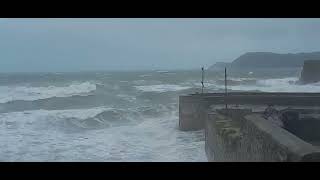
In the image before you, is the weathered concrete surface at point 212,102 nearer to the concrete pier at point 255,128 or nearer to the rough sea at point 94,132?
the concrete pier at point 255,128

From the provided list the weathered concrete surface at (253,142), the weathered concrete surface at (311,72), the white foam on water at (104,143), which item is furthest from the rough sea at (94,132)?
the weathered concrete surface at (311,72)

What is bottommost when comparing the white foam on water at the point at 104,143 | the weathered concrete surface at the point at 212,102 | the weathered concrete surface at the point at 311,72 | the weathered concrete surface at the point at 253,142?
the weathered concrete surface at the point at 311,72

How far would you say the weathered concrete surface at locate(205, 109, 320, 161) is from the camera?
15.5 feet

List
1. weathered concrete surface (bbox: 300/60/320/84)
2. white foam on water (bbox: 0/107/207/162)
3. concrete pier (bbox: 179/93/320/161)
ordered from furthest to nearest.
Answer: weathered concrete surface (bbox: 300/60/320/84) → white foam on water (bbox: 0/107/207/162) → concrete pier (bbox: 179/93/320/161)

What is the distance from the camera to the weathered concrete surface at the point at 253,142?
4.73 metres

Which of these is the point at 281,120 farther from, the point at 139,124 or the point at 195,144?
the point at 139,124

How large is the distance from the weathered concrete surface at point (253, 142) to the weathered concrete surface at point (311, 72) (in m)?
28.9

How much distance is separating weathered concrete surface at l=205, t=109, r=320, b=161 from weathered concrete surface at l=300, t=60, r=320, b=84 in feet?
94.9

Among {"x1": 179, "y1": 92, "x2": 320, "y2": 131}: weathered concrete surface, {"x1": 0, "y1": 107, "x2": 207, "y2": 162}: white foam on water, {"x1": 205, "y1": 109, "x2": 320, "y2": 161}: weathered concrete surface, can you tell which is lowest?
{"x1": 0, "y1": 107, "x2": 207, "y2": 162}: white foam on water

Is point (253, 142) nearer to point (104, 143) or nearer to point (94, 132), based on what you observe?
point (104, 143)

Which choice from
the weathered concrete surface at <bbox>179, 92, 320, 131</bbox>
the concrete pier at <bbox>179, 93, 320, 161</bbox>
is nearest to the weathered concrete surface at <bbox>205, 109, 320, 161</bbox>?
the concrete pier at <bbox>179, 93, 320, 161</bbox>

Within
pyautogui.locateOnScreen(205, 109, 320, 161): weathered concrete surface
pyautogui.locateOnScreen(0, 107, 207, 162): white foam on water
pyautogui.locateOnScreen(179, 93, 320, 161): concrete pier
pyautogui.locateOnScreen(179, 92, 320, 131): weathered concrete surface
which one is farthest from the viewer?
pyautogui.locateOnScreen(179, 92, 320, 131): weathered concrete surface

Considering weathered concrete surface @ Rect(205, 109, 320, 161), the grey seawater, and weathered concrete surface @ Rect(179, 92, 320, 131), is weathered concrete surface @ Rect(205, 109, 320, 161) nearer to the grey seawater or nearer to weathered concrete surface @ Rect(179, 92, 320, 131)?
the grey seawater
